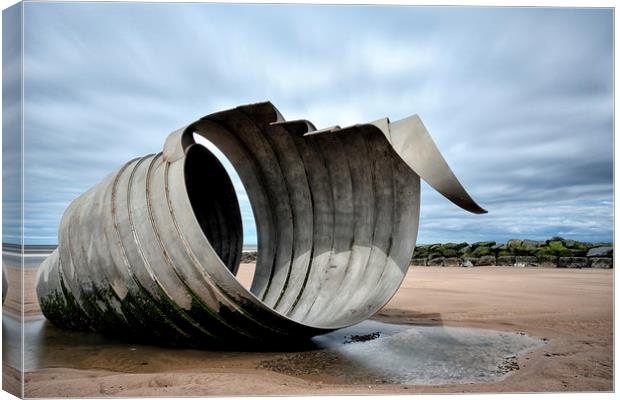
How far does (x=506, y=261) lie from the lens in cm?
1703

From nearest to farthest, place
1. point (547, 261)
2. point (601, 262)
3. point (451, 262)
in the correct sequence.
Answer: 1. point (601, 262)
2. point (547, 261)
3. point (451, 262)

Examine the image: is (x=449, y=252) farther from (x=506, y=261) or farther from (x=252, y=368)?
(x=252, y=368)

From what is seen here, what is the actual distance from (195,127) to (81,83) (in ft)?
3.92

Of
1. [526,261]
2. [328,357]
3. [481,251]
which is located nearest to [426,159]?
[328,357]

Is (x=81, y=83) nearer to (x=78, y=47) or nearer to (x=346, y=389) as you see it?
(x=78, y=47)

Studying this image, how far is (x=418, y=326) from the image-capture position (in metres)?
7.34

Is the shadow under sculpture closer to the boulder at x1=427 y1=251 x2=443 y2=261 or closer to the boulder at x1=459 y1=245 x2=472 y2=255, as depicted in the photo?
the boulder at x1=459 y1=245 x2=472 y2=255

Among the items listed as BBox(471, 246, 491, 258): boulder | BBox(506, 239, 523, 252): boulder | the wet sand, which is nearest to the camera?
the wet sand

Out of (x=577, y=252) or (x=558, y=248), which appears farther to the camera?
(x=558, y=248)

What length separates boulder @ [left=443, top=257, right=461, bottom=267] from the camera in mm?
18792

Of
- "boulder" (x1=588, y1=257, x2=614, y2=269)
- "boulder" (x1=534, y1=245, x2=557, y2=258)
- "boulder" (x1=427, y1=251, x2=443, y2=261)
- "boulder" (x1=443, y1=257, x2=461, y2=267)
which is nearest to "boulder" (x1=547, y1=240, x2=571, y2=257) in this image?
"boulder" (x1=534, y1=245, x2=557, y2=258)

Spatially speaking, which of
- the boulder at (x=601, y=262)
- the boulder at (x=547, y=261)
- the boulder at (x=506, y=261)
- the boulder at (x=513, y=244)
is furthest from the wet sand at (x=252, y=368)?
the boulder at (x=513, y=244)

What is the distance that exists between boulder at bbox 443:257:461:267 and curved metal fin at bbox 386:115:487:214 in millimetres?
14882

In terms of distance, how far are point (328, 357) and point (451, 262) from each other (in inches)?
571
